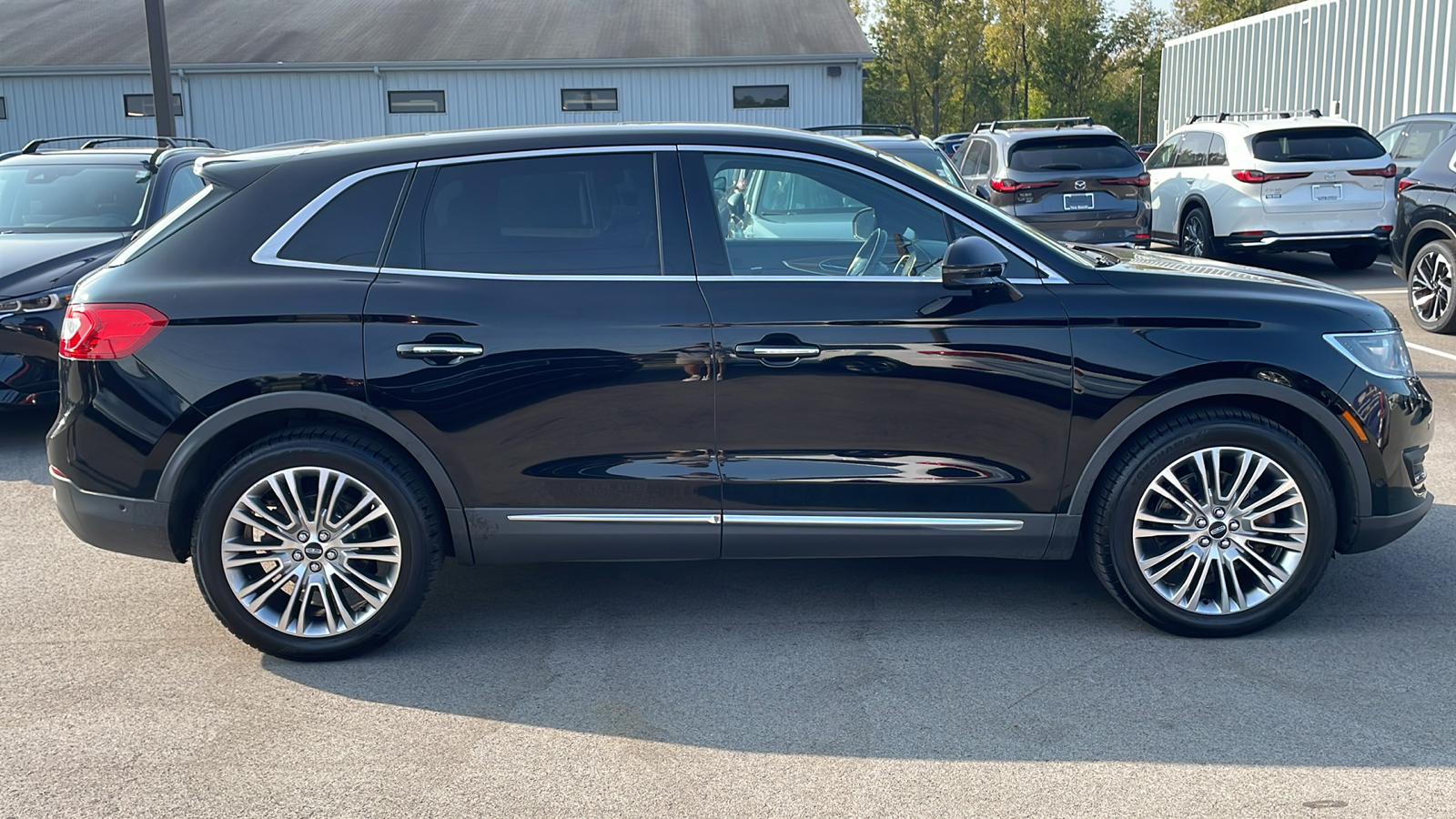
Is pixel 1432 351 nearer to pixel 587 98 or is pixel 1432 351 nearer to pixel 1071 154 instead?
pixel 1071 154

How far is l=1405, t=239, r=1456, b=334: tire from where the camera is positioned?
32.4 ft

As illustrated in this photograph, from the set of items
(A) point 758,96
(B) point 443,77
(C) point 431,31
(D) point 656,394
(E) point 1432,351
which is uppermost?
(C) point 431,31

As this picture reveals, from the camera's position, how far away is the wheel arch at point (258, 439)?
4211 millimetres

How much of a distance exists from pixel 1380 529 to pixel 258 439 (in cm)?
382

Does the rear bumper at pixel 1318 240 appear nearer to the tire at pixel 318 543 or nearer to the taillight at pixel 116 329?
the tire at pixel 318 543

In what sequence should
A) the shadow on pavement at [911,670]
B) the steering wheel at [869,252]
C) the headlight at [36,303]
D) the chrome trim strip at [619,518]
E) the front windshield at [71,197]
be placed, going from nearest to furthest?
the shadow on pavement at [911,670]
the chrome trim strip at [619,518]
the steering wheel at [869,252]
the headlight at [36,303]
the front windshield at [71,197]

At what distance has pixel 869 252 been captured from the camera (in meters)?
4.46

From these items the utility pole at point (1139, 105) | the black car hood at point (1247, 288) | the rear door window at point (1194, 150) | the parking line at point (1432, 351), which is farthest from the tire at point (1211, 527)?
the utility pole at point (1139, 105)

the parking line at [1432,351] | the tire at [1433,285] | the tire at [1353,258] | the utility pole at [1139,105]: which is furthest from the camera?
the utility pole at [1139,105]

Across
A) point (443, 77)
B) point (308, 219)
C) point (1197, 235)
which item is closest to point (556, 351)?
point (308, 219)

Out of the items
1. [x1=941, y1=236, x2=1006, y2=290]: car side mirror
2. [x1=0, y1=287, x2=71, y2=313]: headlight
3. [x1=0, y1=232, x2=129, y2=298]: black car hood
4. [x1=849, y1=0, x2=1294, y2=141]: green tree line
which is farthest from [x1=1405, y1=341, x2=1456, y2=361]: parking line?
[x1=849, y1=0, x2=1294, y2=141]: green tree line

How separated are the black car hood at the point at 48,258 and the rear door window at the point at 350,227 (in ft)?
13.3

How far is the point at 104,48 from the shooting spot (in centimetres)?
2927

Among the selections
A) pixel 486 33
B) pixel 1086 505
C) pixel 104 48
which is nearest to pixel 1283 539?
pixel 1086 505
